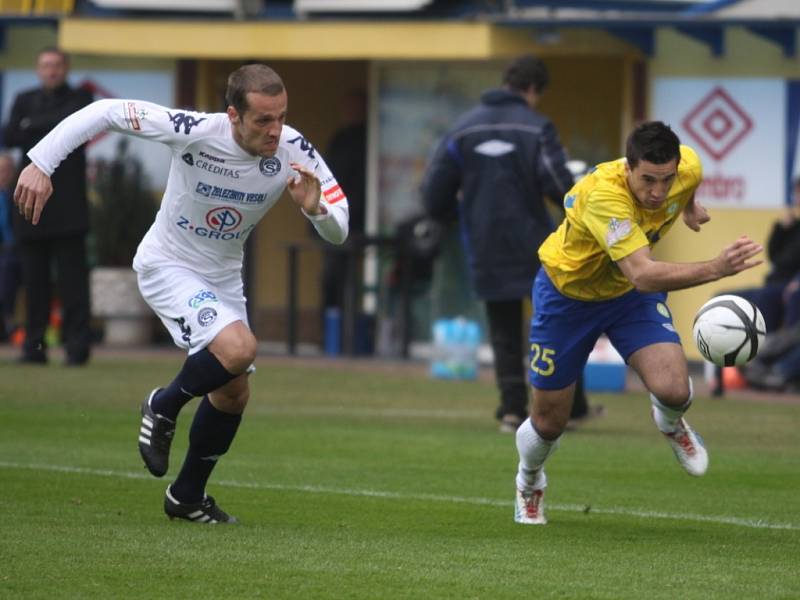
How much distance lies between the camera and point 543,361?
8.98 metres

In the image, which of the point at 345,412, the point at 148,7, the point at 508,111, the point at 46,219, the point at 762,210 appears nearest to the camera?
the point at 508,111

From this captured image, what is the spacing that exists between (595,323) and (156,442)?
2.18 meters

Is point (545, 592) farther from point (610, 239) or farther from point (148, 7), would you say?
point (148, 7)

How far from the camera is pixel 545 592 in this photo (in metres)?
6.95

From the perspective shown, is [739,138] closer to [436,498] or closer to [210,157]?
[436,498]

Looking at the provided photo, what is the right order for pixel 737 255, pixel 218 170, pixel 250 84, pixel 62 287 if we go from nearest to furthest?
pixel 737 255 < pixel 250 84 < pixel 218 170 < pixel 62 287

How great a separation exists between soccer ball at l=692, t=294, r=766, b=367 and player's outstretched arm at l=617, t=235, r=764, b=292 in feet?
1.67

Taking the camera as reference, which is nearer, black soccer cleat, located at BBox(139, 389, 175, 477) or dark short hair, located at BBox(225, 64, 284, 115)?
dark short hair, located at BBox(225, 64, 284, 115)

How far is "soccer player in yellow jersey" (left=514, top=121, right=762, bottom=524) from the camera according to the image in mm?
8680

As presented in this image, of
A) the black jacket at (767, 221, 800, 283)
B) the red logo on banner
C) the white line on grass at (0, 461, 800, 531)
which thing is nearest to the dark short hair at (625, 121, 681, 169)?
the white line on grass at (0, 461, 800, 531)

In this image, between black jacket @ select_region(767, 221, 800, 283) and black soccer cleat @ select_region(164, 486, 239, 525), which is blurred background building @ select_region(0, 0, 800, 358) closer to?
black jacket @ select_region(767, 221, 800, 283)

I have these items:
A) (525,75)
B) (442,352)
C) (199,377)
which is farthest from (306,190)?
(442,352)

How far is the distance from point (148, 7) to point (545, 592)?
1462cm

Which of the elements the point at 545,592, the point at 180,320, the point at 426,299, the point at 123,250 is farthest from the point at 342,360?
the point at 545,592
